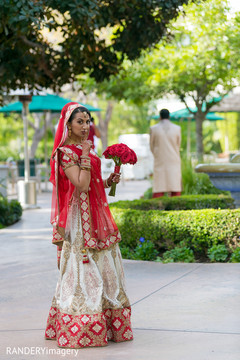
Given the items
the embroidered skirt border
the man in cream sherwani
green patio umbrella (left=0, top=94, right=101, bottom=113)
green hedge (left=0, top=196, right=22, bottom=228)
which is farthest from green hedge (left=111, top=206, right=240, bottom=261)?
green patio umbrella (left=0, top=94, right=101, bottom=113)

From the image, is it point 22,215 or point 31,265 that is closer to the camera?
point 31,265

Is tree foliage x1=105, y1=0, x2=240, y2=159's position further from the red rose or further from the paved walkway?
the red rose

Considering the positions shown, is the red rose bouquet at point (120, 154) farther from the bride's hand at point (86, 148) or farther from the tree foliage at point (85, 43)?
the tree foliage at point (85, 43)

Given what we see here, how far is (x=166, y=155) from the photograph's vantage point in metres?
12.2

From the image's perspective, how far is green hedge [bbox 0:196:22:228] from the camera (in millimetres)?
12492

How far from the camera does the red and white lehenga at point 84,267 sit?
4715 millimetres

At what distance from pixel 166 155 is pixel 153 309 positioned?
658 cm

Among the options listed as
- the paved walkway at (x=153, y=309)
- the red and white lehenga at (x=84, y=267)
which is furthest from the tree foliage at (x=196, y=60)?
the red and white lehenga at (x=84, y=267)

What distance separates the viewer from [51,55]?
11.7 meters

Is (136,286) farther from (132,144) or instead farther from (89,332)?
(132,144)

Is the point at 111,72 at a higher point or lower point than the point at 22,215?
higher

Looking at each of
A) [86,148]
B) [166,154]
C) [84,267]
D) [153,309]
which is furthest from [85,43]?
[84,267]

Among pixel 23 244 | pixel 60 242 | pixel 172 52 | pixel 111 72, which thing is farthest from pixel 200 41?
pixel 60 242

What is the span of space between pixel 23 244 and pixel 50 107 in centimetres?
880
